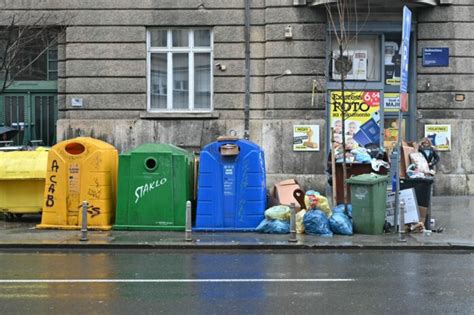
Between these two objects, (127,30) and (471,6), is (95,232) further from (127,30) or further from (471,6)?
(471,6)

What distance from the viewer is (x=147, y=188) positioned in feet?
38.1

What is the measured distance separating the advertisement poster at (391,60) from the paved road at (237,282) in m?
8.60

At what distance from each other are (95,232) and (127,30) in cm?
802

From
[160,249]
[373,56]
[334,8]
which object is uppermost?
[334,8]

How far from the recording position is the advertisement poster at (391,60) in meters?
17.8

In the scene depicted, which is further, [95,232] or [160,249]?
[95,232]

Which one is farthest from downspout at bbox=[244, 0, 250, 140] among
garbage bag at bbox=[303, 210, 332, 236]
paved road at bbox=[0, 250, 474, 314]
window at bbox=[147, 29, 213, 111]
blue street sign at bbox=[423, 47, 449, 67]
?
paved road at bbox=[0, 250, 474, 314]

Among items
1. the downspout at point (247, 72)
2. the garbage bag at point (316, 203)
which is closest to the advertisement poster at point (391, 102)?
the downspout at point (247, 72)

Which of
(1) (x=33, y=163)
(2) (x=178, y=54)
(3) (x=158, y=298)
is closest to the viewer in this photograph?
(3) (x=158, y=298)

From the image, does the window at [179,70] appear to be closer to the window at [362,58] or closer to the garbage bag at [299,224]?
the window at [362,58]

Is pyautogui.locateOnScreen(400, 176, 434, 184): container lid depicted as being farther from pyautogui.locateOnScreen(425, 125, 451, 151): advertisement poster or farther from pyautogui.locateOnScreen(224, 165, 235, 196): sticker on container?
pyautogui.locateOnScreen(425, 125, 451, 151): advertisement poster

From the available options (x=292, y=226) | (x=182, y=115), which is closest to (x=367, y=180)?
(x=292, y=226)

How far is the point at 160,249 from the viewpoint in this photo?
10344mm

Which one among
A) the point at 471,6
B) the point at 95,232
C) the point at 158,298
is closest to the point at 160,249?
the point at 95,232
